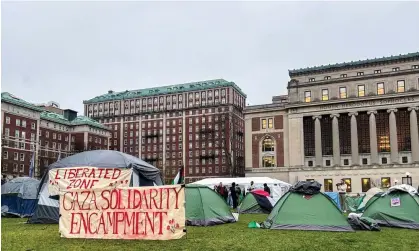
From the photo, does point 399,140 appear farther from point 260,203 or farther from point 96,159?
point 96,159

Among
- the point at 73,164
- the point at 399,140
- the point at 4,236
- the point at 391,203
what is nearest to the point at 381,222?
the point at 391,203

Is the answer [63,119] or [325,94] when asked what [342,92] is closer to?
[325,94]

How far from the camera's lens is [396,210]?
17.2 meters

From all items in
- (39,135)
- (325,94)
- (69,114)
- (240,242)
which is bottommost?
(240,242)

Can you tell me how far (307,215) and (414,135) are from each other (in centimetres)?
5555

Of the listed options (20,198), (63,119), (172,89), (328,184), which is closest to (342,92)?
(328,184)

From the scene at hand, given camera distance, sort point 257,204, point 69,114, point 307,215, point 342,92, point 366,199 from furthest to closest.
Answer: point 69,114, point 342,92, point 366,199, point 257,204, point 307,215

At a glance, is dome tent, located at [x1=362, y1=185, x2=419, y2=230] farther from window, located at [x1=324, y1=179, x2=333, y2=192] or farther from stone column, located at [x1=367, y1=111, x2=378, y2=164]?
window, located at [x1=324, y1=179, x2=333, y2=192]

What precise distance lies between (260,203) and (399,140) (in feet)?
154

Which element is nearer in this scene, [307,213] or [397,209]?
[307,213]

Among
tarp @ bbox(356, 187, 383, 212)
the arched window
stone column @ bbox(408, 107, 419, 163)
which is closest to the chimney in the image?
the arched window

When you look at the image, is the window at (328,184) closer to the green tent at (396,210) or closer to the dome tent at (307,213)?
the green tent at (396,210)

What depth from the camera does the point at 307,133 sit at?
231 feet

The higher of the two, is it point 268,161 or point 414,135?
point 414,135
